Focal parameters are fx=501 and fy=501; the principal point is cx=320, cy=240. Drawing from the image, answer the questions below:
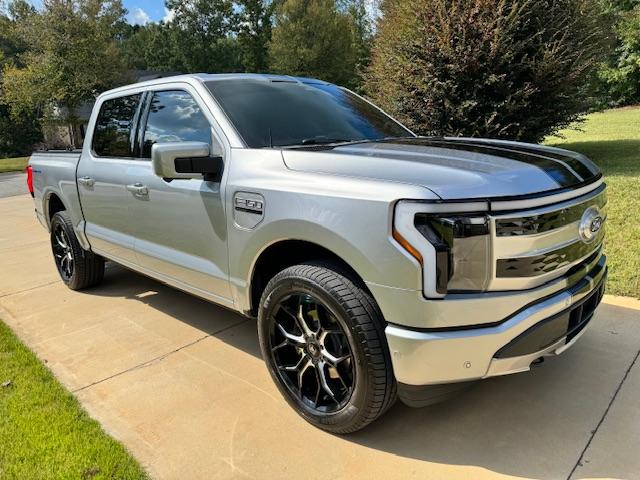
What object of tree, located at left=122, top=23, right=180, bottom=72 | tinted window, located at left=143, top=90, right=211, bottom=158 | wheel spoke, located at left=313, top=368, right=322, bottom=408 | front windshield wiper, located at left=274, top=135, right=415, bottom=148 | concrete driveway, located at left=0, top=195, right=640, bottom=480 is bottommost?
concrete driveway, located at left=0, top=195, right=640, bottom=480

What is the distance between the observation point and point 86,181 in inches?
172

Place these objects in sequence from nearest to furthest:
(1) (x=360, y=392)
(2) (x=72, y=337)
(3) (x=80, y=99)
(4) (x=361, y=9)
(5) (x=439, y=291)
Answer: (5) (x=439, y=291)
(1) (x=360, y=392)
(2) (x=72, y=337)
(3) (x=80, y=99)
(4) (x=361, y=9)

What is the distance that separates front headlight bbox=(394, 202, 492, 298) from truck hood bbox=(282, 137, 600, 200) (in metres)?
0.10

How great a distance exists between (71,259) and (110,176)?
152 cm

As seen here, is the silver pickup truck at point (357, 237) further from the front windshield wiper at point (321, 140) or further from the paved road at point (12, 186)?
the paved road at point (12, 186)

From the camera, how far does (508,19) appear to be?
8.63 meters

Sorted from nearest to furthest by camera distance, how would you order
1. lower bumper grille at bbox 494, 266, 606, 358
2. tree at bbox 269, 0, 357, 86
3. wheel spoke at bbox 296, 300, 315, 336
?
lower bumper grille at bbox 494, 266, 606, 358 → wheel spoke at bbox 296, 300, 315, 336 → tree at bbox 269, 0, 357, 86

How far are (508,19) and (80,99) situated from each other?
23.8 meters

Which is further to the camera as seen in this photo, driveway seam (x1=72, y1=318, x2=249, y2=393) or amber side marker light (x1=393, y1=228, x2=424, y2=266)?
driveway seam (x1=72, y1=318, x2=249, y2=393)

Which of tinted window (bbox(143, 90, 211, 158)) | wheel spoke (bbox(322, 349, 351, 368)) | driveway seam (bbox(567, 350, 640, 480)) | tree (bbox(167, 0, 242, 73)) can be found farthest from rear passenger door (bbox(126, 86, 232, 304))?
tree (bbox(167, 0, 242, 73))

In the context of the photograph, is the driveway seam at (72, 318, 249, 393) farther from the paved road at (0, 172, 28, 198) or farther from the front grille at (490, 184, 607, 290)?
the paved road at (0, 172, 28, 198)

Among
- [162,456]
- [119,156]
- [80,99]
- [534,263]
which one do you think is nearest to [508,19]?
[119,156]

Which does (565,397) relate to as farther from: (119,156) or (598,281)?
(119,156)

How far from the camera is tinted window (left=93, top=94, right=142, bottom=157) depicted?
3.99m
